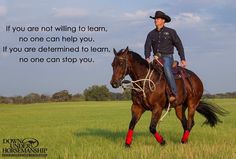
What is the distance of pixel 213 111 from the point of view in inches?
552

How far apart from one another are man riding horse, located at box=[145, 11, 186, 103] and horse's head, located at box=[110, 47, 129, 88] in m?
0.84

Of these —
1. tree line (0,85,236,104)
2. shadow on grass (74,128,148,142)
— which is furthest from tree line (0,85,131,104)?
shadow on grass (74,128,148,142)

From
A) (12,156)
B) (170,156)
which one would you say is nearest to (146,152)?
(170,156)

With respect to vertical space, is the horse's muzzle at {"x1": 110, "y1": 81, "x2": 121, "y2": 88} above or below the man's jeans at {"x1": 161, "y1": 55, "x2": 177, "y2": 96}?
below

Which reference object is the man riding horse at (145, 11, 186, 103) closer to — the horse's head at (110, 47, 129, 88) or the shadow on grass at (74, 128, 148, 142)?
the horse's head at (110, 47, 129, 88)

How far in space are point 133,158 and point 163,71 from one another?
10.7 ft

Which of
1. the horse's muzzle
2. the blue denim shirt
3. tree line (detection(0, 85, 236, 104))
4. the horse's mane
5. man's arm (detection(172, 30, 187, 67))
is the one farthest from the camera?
tree line (detection(0, 85, 236, 104))

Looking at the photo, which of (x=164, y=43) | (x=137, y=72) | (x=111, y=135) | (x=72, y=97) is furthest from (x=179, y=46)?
(x=72, y=97)

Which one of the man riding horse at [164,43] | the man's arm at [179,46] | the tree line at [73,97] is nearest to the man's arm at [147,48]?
the man riding horse at [164,43]

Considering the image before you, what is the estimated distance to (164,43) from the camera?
1152 cm

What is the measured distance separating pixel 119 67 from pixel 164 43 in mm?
1711

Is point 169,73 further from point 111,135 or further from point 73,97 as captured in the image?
point 73,97

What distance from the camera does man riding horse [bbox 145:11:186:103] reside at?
11.3 metres

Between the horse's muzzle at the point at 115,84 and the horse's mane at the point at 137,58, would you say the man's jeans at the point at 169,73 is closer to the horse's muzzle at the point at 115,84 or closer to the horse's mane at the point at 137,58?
the horse's mane at the point at 137,58
